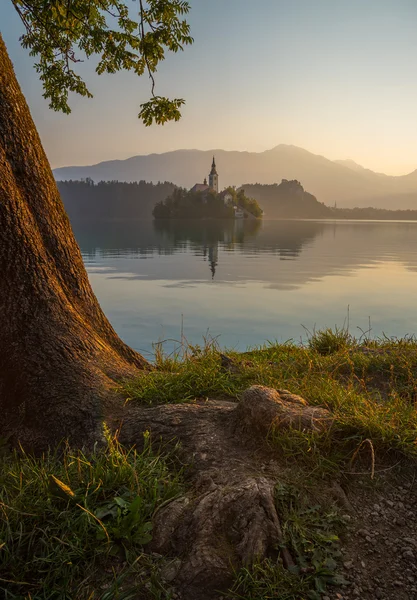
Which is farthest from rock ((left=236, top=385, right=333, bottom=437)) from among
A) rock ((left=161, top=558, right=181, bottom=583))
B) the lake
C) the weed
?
the lake

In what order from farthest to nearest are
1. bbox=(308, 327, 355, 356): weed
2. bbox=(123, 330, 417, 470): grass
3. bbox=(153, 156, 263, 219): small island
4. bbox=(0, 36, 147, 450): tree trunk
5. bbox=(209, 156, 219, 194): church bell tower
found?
bbox=(209, 156, 219, 194): church bell tower, bbox=(153, 156, 263, 219): small island, bbox=(308, 327, 355, 356): weed, bbox=(0, 36, 147, 450): tree trunk, bbox=(123, 330, 417, 470): grass

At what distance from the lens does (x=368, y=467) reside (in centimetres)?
322

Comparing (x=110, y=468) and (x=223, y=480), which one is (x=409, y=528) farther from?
(x=110, y=468)

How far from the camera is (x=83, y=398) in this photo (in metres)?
3.89

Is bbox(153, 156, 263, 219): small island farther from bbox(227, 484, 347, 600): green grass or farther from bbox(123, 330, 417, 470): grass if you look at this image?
bbox(227, 484, 347, 600): green grass

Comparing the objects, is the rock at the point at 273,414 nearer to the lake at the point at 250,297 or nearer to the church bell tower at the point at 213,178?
the lake at the point at 250,297

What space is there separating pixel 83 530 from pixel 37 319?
2128 mm

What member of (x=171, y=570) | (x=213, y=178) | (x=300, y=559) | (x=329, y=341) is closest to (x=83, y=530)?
(x=171, y=570)

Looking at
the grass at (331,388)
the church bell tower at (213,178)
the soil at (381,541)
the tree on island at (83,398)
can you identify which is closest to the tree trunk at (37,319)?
the tree on island at (83,398)

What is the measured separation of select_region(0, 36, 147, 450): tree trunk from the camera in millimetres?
3852

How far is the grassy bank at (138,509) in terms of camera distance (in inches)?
93.4

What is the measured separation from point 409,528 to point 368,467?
49 centimetres

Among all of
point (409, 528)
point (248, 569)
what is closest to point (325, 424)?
point (409, 528)

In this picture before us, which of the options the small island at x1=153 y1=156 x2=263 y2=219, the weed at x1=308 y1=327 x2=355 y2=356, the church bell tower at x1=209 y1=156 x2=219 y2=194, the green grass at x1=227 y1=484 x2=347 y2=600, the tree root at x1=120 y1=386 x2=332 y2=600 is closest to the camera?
the green grass at x1=227 y1=484 x2=347 y2=600
